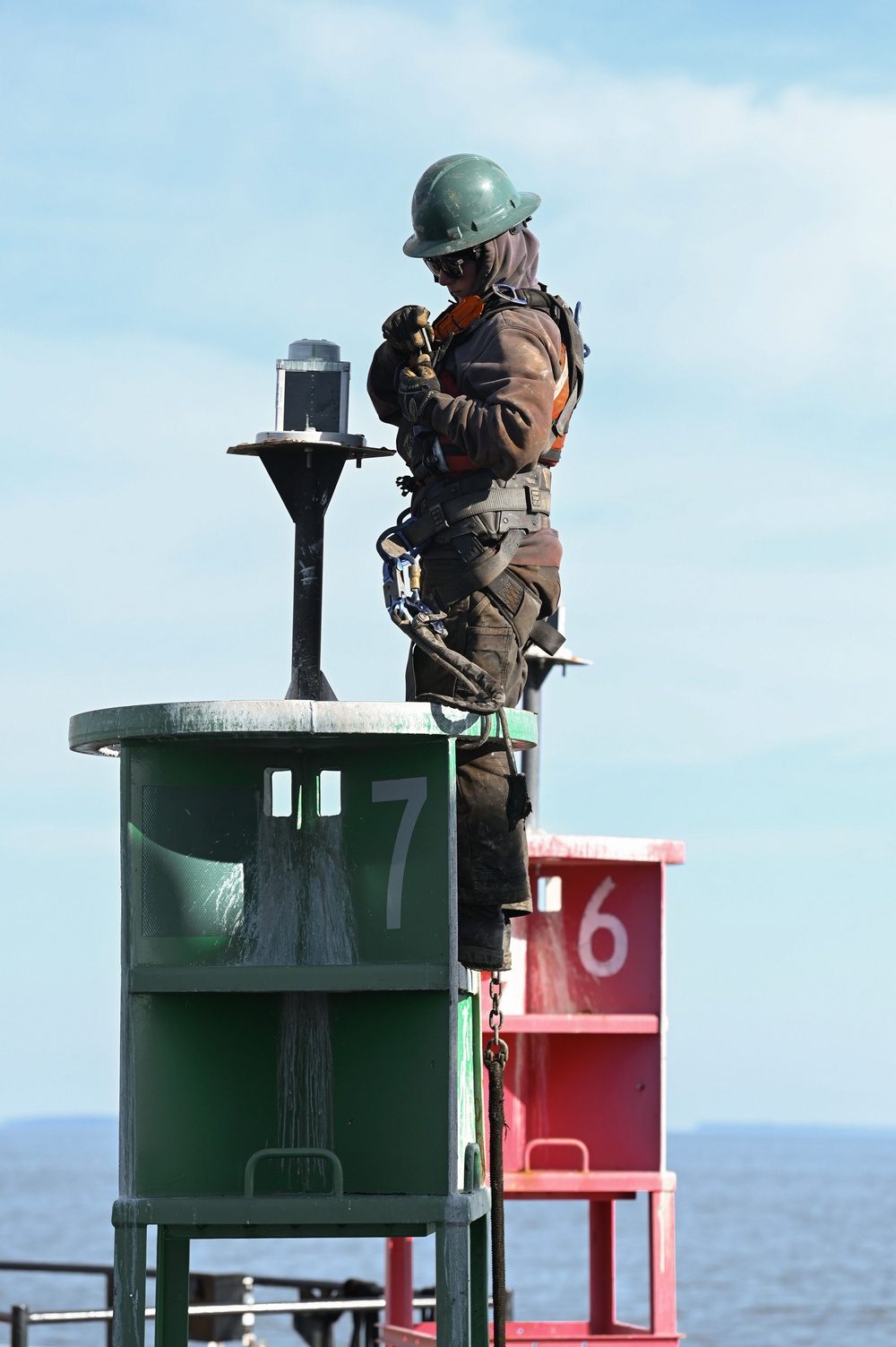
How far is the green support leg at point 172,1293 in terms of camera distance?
629 cm

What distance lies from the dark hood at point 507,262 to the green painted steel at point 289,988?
1359 mm

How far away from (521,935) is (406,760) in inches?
206

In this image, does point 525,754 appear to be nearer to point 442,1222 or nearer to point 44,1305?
point 442,1222

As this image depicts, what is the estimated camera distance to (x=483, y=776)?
6262 mm

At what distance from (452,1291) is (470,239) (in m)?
3.06

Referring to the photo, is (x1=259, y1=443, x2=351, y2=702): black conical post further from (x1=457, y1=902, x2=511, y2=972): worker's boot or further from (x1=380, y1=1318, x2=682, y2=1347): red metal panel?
(x1=380, y1=1318, x2=682, y2=1347): red metal panel

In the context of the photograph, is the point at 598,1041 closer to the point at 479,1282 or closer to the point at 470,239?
the point at 479,1282

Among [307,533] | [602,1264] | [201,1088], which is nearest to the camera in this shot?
[201,1088]

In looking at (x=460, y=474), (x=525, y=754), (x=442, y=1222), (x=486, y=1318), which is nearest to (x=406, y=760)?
(x=460, y=474)

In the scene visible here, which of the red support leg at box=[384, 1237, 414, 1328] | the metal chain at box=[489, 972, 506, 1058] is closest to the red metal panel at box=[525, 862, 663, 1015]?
the red support leg at box=[384, 1237, 414, 1328]

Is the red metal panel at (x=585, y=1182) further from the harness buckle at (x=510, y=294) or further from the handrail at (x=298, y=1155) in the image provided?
the harness buckle at (x=510, y=294)

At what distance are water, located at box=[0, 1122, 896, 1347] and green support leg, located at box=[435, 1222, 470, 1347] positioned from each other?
3344 cm

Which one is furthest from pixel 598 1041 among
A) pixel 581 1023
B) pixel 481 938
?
pixel 481 938

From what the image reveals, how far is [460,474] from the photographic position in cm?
634
